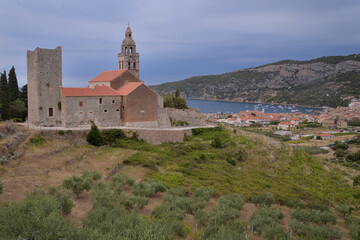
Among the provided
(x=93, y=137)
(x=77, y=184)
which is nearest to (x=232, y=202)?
(x=77, y=184)

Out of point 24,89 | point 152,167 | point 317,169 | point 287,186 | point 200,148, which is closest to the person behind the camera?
point 152,167

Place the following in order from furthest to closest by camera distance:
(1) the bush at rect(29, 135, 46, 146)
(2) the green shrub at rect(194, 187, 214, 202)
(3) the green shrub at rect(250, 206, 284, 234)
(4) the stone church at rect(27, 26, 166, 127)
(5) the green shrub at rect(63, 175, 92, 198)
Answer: (4) the stone church at rect(27, 26, 166, 127)
(1) the bush at rect(29, 135, 46, 146)
(2) the green shrub at rect(194, 187, 214, 202)
(5) the green shrub at rect(63, 175, 92, 198)
(3) the green shrub at rect(250, 206, 284, 234)

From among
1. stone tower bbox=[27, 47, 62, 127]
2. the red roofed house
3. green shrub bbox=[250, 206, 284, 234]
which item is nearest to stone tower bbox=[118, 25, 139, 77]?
stone tower bbox=[27, 47, 62, 127]

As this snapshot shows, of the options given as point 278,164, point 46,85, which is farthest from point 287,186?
point 46,85

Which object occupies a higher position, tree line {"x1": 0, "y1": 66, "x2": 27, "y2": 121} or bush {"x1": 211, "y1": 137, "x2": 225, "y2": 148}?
tree line {"x1": 0, "y1": 66, "x2": 27, "y2": 121}

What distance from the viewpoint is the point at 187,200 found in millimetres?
13633

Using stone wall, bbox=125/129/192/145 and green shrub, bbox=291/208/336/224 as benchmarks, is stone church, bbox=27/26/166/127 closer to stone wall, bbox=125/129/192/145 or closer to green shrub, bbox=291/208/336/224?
stone wall, bbox=125/129/192/145

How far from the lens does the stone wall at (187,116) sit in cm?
3350

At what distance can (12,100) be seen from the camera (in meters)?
33.8

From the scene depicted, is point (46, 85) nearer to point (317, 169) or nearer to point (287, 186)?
point (287, 186)

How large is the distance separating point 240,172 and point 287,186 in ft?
12.4

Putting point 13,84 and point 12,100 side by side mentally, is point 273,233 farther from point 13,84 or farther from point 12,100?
point 13,84

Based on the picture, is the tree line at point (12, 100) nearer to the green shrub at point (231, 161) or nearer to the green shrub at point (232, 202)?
the green shrub at point (231, 161)

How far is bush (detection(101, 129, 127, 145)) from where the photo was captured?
24.4 metres
